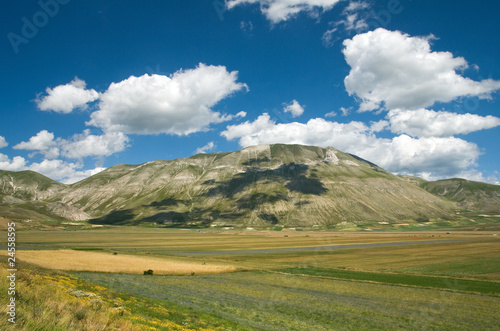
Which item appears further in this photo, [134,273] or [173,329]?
[134,273]

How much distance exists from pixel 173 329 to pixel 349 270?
170 feet

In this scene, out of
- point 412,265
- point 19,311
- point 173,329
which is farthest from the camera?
point 412,265

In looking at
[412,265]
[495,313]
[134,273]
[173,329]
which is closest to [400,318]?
[495,313]

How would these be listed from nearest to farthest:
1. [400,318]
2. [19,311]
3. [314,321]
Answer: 1. [19,311]
2. [314,321]
3. [400,318]

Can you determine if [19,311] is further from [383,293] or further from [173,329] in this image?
[383,293]

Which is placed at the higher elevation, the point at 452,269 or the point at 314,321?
the point at 314,321

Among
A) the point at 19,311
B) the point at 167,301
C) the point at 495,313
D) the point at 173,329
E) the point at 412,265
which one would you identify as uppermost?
the point at 19,311

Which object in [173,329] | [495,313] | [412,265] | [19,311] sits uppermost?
[19,311]

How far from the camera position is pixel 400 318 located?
2770 cm

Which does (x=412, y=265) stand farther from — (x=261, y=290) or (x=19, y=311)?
(x=19, y=311)

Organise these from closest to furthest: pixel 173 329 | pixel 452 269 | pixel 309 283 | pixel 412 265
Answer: pixel 173 329, pixel 309 283, pixel 452 269, pixel 412 265

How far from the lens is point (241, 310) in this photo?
28188mm

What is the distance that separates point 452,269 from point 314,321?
48765 mm

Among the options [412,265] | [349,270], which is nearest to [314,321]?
[349,270]
